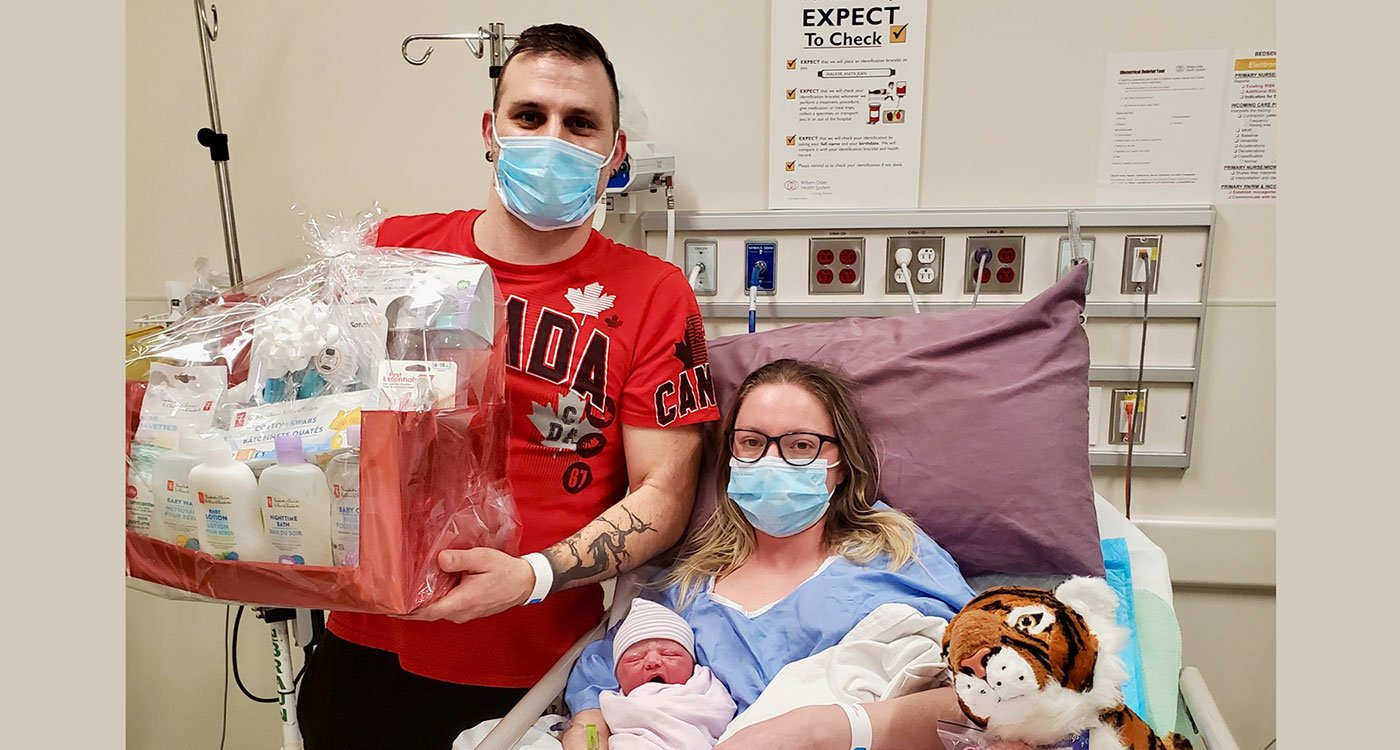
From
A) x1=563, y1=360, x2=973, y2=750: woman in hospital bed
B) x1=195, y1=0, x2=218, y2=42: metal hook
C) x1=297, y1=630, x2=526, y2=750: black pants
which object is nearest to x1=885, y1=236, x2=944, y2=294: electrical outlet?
x1=563, y1=360, x2=973, y2=750: woman in hospital bed

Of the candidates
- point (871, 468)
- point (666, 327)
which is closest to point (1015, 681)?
point (871, 468)

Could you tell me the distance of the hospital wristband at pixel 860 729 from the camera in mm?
1179

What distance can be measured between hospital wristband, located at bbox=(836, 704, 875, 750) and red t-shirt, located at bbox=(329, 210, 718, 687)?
56cm

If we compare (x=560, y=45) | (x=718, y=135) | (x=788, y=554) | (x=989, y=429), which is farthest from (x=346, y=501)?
(x=718, y=135)

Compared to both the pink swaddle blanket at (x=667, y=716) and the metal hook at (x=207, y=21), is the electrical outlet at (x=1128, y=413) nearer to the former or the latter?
the pink swaddle blanket at (x=667, y=716)

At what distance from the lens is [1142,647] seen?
1.46 m

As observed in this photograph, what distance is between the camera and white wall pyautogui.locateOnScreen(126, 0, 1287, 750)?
1890mm

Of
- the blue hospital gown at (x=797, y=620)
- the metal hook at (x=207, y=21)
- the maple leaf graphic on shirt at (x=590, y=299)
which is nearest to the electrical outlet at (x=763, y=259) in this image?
the maple leaf graphic on shirt at (x=590, y=299)

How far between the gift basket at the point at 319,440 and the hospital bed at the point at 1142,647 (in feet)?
0.90

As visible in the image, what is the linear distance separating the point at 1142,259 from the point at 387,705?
171cm

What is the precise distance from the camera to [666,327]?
1592 millimetres

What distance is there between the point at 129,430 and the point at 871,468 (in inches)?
42.9

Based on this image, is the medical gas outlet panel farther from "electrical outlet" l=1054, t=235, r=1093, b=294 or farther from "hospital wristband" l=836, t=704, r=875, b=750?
"hospital wristband" l=836, t=704, r=875, b=750

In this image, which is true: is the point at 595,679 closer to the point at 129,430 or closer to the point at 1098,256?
the point at 129,430
